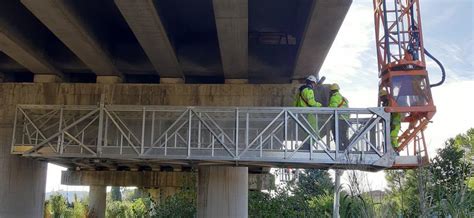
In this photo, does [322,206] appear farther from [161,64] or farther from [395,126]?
[161,64]

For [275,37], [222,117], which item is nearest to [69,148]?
[222,117]

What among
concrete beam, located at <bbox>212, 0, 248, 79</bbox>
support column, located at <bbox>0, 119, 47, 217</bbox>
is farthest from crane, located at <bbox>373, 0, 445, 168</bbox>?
support column, located at <bbox>0, 119, 47, 217</bbox>

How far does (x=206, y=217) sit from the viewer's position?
624 inches

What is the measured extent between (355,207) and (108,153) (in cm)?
791

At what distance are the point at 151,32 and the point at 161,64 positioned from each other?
3138mm

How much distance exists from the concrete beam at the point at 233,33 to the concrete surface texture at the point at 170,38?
0.02 metres

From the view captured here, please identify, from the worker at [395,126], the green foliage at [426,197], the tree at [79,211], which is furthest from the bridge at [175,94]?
the tree at [79,211]

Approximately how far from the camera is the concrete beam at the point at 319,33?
11305 millimetres

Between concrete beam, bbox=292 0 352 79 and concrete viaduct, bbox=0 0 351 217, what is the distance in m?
0.03

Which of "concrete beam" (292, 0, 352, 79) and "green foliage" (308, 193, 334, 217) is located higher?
"concrete beam" (292, 0, 352, 79)

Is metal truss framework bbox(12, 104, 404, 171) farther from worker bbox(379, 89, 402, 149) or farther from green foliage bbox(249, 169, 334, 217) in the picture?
green foliage bbox(249, 169, 334, 217)

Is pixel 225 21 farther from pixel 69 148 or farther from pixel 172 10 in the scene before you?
pixel 69 148

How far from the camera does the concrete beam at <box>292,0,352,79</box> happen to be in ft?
37.1

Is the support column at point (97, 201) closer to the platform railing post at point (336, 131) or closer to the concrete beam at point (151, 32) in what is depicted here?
the concrete beam at point (151, 32)
